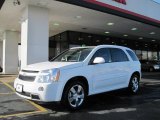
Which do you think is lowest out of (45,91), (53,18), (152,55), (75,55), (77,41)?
(45,91)

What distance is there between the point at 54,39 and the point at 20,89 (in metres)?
19.2

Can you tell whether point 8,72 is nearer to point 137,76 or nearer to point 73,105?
point 137,76

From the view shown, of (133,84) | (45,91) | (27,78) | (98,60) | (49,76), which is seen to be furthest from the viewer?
(133,84)

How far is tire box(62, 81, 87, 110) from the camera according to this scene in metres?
6.88

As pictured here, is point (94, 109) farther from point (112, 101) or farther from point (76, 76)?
point (112, 101)

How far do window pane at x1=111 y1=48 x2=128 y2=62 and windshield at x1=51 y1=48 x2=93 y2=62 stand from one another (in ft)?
3.40

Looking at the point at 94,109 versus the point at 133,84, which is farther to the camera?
the point at 133,84

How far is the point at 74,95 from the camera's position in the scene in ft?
23.4

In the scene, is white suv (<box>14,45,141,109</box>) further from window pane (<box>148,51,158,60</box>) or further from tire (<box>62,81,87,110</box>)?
window pane (<box>148,51,158,60</box>)

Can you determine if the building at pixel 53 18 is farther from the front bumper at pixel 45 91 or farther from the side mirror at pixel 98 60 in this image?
the front bumper at pixel 45 91

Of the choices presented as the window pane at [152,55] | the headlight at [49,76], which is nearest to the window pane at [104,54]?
the headlight at [49,76]

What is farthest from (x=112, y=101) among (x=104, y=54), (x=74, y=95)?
(x=74, y=95)

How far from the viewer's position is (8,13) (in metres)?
15.7

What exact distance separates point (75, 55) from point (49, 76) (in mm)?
1652
